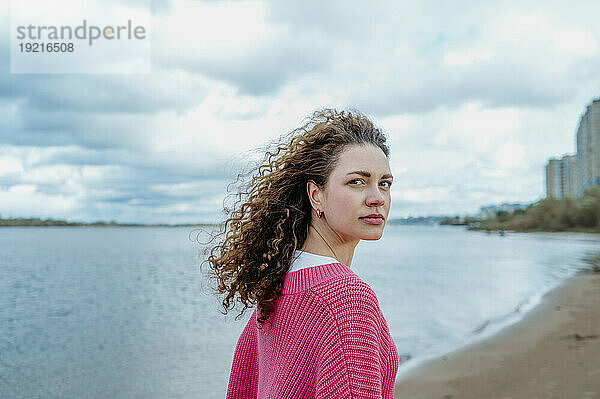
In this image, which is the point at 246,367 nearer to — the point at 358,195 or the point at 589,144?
the point at 358,195

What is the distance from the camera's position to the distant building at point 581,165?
8625cm

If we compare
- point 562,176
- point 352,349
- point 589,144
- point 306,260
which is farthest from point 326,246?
point 562,176

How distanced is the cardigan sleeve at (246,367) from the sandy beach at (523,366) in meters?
5.85

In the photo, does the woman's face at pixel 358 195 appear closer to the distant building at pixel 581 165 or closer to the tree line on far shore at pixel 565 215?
the tree line on far shore at pixel 565 215

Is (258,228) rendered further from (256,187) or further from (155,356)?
(155,356)

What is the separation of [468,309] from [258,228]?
560 inches

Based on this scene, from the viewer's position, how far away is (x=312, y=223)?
52.2 inches

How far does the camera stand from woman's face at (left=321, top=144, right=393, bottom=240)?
1231 millimetres

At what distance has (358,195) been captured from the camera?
123 centimetres

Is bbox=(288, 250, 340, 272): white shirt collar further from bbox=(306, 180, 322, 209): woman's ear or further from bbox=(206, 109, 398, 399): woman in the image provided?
bbox=(306, 180, 322, 209): woman's ear

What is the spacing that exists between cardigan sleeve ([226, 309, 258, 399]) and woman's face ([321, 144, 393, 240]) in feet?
1.47

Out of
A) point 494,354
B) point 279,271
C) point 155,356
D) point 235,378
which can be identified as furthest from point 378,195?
point 155,356

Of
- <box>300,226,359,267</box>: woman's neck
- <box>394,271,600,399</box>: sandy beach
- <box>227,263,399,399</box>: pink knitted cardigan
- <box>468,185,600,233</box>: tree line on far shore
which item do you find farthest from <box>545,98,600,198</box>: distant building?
<box>227,263,399,399</box>: pink knitted cardigan

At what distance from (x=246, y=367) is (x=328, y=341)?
0.53 meters
